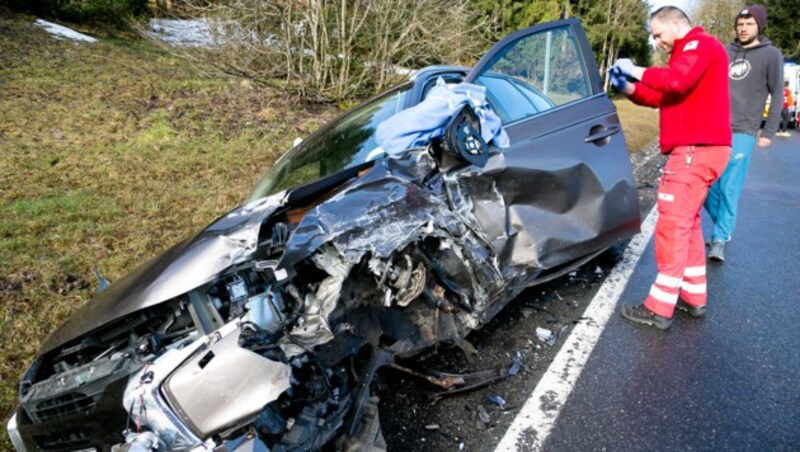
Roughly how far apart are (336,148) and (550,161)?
1.27m

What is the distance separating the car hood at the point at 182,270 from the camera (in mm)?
1738

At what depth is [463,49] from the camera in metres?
9.34

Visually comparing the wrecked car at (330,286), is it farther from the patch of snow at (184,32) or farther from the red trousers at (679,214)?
the patch of snow at (184,32)

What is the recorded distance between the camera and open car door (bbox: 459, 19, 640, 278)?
8.58 feet

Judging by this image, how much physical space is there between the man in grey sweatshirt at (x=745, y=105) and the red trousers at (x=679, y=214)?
118 centimetres

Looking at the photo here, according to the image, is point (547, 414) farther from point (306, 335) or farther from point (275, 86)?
point (275, 86)

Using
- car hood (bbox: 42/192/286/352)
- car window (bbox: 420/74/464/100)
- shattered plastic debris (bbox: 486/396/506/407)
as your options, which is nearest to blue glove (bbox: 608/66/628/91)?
car window (bbox: 420/74/464/100)

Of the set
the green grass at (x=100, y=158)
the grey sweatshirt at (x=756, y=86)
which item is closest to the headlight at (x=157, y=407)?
the green grass at (x=100, y=158)

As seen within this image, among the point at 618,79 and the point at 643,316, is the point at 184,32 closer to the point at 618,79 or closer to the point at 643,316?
the point at 618,79

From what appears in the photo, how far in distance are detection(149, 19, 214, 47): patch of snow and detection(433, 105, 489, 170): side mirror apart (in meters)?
7.07

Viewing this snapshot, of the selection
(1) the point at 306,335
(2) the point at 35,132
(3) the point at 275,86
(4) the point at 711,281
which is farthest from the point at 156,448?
(3) the point at 275,86

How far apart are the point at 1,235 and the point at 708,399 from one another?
512 cm

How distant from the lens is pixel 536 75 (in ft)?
10.8

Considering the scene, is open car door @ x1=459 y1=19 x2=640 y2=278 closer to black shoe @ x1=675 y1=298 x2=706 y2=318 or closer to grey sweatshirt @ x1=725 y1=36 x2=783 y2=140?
black shoe @ x1=675 y1=298 x2=706 y2=318
